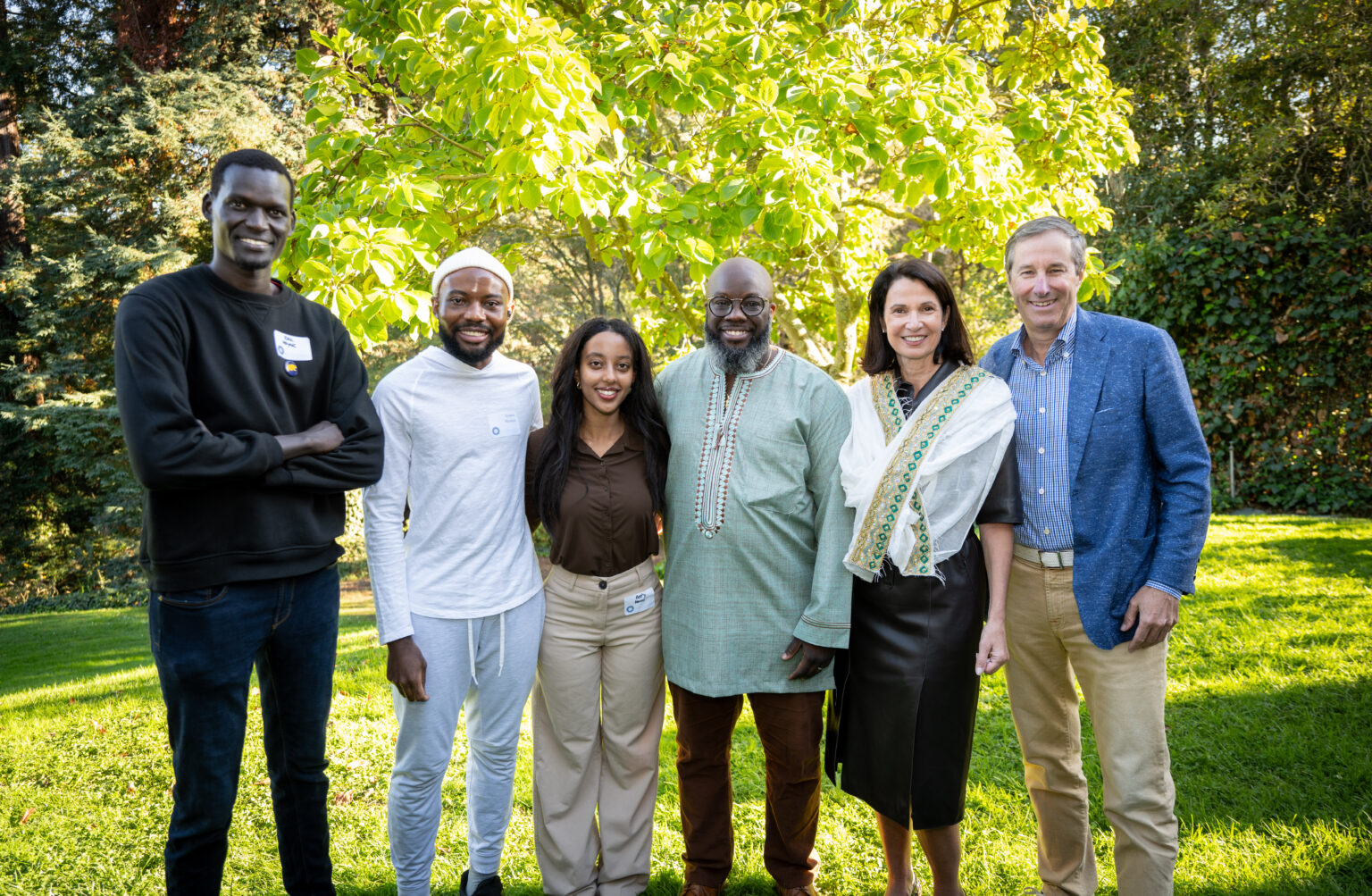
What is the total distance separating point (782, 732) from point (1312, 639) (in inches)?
159

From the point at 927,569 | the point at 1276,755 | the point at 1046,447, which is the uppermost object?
the point at 1046,447

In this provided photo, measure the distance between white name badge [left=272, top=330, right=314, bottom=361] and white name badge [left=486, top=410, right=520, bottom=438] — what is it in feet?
1.94

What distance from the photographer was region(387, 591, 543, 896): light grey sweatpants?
2617 millimetres

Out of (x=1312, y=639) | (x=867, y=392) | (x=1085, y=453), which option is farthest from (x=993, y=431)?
(x=1312, y=639)

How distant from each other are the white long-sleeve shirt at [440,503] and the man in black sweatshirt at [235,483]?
0.48ft

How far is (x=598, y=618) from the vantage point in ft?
9.44

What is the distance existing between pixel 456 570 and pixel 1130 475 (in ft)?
7.08

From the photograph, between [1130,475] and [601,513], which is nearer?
[1130,475]

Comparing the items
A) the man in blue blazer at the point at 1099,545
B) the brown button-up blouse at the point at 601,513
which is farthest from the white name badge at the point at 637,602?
the man in blue blazer at the point at 1099,545

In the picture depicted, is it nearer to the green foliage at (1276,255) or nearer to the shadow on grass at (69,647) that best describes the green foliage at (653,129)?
the shadow on grass at (69,647)

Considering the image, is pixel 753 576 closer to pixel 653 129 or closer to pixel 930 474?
pixel 930 474

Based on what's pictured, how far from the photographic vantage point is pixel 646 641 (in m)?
2.96

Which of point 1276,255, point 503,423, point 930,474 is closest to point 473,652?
point 503,423

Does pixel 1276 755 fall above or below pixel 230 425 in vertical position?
below
